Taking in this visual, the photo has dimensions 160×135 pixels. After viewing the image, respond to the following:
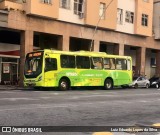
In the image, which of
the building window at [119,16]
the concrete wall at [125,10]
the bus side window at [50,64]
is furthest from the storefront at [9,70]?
the building window at [119,16]

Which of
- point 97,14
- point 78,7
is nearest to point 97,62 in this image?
point 78,7

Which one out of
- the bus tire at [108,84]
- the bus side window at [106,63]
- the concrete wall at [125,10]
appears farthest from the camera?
the concrete wall at [125,10]

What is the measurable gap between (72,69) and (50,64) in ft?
7.64

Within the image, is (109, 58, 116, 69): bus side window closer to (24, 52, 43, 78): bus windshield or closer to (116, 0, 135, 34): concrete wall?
(24, 52, 43, 78): bus windshield

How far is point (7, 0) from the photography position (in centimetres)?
3422

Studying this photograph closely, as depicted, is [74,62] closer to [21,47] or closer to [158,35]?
[21,47]

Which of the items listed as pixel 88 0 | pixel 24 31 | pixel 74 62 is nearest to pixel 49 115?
pixel 74 62

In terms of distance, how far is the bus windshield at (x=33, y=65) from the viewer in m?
28.2

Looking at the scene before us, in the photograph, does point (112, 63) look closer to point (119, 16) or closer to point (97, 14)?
point (97, 14)

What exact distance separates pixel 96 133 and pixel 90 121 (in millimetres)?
2941

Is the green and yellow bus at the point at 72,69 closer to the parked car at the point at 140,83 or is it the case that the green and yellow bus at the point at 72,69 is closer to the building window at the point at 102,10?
the parked car at the point at 140,83

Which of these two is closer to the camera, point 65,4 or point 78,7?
point 65,4


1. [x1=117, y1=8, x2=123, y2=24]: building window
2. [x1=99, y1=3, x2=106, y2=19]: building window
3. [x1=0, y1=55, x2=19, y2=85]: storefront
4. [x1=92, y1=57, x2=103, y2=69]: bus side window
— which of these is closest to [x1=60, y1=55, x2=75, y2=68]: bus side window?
[x1=92, y1=57, x2=103, y2=69]: bus side window

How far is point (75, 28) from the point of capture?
129 feet
